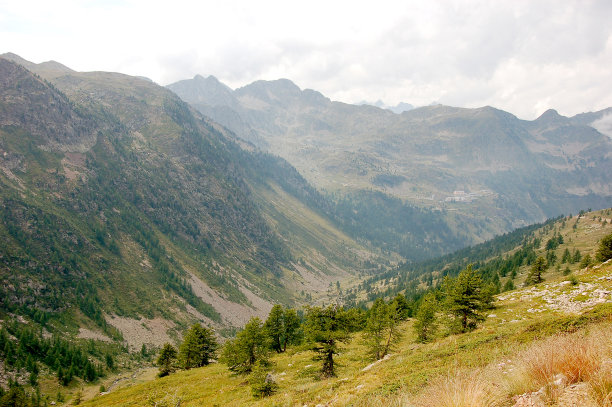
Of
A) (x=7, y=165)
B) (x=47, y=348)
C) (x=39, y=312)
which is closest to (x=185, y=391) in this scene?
(x=47, y=348)

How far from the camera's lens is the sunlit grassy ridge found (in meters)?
12.0

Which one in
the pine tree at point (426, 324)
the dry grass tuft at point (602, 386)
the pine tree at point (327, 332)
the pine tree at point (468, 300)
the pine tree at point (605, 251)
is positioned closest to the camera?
the dry grass tuft at point (602, 386)

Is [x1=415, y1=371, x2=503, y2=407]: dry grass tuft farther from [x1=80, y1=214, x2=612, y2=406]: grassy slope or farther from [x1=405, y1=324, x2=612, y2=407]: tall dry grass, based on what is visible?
[x1=80, y1=214, x2=612, y2=406]: grassy slope

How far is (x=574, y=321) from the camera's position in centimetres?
1895

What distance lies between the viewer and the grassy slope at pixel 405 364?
17000mm

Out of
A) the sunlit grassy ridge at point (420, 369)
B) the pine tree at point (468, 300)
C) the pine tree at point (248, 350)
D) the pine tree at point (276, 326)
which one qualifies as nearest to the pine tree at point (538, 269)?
the sunlit grassy ridge at point (420, 369)

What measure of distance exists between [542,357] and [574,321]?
539 inches

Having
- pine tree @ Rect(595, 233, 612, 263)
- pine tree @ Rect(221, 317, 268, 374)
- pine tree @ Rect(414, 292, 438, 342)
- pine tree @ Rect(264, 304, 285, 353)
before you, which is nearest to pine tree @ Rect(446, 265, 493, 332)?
pine tree @ Rect(414, 292, 438, 342)

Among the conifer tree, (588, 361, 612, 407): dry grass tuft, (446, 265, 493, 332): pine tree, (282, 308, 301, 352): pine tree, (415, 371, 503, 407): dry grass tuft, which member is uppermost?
(588, 361, 612, 407): dry grass tuft

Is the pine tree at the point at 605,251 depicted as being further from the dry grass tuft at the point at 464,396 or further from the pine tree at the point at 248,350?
the dry grass tuft at the point at 464,396

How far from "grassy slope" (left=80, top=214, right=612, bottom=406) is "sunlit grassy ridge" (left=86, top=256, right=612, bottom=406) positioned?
0.19 feet

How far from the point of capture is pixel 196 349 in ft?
221

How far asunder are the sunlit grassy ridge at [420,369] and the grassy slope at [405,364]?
6 centimetres

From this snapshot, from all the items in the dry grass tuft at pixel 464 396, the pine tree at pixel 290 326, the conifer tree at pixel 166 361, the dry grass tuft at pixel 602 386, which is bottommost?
the conifer tree at pixel 166 361
